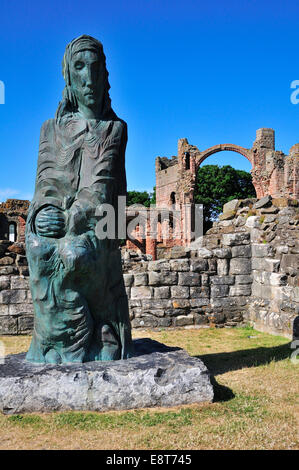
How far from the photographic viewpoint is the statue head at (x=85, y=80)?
408 cm

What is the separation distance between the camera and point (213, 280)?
28.8 feet

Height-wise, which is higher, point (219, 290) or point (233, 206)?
point (233, 206)

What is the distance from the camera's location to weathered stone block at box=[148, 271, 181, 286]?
8.52m

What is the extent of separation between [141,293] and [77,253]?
4.79m

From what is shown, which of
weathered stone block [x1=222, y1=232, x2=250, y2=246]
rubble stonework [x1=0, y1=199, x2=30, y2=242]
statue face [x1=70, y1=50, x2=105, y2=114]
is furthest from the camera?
rubble stonework [x1=0, y1=199, x2=30, y2=242]

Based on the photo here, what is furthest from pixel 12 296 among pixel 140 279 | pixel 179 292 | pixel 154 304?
pixel 179 292

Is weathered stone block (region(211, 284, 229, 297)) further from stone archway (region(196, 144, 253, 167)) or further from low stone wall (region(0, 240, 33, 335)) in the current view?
stone archway (region(196, 144, 253, 167))

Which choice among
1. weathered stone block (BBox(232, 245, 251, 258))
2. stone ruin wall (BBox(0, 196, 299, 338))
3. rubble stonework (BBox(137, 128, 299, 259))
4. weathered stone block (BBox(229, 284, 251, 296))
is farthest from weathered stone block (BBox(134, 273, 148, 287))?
rubble stonework (BBox(137, 128, 299, 259))

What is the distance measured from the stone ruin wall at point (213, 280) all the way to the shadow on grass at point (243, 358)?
1660 millimetres

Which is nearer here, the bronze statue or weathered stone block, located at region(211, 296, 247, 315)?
the bronze statue

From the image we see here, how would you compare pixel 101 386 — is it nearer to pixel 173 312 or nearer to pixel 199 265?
pixel 173 312

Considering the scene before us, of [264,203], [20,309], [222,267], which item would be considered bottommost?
[20,309]
